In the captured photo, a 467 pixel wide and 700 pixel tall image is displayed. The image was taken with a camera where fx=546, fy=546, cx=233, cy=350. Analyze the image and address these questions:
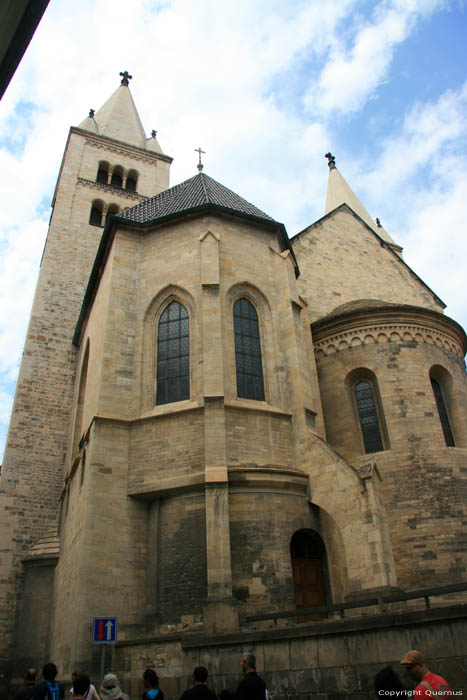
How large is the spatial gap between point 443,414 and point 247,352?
6.86m

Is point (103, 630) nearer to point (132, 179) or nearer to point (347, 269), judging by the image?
point (347, 269)

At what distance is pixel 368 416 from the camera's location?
17438 mm

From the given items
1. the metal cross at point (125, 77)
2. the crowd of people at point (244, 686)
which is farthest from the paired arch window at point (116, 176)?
the crowd of people at point (244, 686)

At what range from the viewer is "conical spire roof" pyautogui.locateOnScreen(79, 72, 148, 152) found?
35.5 m

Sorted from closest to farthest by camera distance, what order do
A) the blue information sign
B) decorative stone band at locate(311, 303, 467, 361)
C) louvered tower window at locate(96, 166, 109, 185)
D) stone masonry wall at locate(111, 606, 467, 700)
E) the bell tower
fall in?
1. stone masonry wall at locate(111, 606, 467, 700)
2. the blue information sign
3. decorative stone band at locate(311, 303, 467, 361)
4. the bell tower
5. louvered tower window at locate(96, 166, 109, 185)

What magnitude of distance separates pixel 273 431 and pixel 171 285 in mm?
5501

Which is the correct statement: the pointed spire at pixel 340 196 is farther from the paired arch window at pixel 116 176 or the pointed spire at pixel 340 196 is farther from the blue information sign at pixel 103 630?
the blue information sign at pixel 103 630

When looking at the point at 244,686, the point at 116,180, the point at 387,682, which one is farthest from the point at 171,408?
the point at 116,180

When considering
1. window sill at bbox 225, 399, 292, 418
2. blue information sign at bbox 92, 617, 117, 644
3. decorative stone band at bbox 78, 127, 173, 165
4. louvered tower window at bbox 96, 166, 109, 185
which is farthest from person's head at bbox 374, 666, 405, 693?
decorative stone band at bbox 78, 127, 173, 165

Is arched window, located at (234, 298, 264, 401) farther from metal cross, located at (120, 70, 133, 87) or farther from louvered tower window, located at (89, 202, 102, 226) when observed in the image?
metal cross, located at (120, 70, 133, 87)

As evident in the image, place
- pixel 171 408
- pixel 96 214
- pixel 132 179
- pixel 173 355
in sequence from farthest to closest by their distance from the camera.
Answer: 1. pixel 132 179
2. pixel 96 214
3. pixel 173 355
4. pixel 171 408

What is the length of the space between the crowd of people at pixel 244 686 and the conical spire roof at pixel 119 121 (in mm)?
33376

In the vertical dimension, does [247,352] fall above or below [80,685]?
above

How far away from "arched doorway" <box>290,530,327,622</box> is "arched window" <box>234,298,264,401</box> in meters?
3.90
